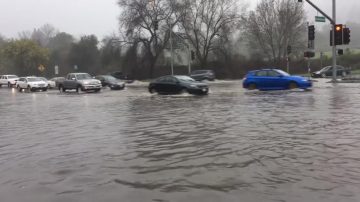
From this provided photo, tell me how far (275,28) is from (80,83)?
40271mm

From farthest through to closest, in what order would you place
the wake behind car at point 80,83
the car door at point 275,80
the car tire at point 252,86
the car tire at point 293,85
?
the wake behind car at point 80,83 < the car tire at point 252,86 < the car door at point 275,80 < the car tire at point 293,85

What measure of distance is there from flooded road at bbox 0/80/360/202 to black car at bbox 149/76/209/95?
14.7 m

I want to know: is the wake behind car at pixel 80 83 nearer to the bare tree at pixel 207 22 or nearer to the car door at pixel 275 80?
the car door at pixel 275 80

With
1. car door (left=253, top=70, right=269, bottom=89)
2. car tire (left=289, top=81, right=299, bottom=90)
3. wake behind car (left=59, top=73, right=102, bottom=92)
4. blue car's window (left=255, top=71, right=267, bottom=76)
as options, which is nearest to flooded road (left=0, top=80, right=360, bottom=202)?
car tire (left=289, top=81, right=299, bottom=90)

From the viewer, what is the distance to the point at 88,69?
90125mm

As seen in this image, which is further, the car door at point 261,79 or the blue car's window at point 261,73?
the blue car's window at point 261,73

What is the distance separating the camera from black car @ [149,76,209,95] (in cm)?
3011

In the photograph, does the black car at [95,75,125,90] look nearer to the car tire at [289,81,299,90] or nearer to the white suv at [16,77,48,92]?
the white suv at [16,77,48,92]

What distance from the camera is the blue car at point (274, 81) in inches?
1170

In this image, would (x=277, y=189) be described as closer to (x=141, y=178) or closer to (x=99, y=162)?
(x=141, y=178)

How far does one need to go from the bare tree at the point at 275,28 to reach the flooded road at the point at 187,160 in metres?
58.3

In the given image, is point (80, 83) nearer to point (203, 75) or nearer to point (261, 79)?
point (261, 79)

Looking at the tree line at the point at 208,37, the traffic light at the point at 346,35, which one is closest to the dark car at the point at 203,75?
the tree line at the point at 208,37

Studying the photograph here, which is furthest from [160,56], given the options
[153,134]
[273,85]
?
[153,134]
